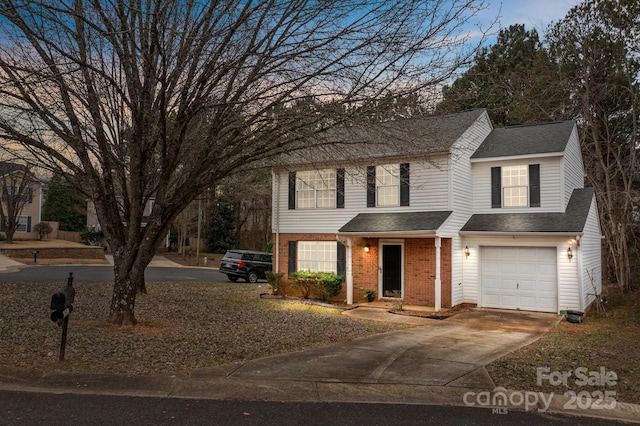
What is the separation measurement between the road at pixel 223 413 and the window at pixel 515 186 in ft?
35.9

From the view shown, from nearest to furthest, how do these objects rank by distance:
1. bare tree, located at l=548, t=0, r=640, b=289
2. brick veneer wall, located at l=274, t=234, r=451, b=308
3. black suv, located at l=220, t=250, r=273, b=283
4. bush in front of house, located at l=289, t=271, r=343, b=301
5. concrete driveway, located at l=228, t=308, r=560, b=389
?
concrete driveway, located at l=228, t=308, r=560, b=389
brick veneer wall, located at l=274, t=234, r=451, b=308
bush in front of house, located at l=289, t=271, r=343, b=301
bare tree, located at l=548, t=0, r=640, b=289
black suv, located at l=220, t=250, r=273, b=283

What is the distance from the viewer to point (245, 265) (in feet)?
80.7

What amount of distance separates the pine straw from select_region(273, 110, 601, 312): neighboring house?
2.75 m

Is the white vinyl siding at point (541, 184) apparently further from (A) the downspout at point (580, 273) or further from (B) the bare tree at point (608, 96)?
(B) the bare tree at point (608, 96)

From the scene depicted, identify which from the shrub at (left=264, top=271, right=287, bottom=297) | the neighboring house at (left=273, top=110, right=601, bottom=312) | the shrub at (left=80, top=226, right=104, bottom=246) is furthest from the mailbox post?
the shrub at (left=80, top=226, right=104, bottom=246)

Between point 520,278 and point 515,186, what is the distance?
308cm

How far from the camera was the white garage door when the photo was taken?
46.7ft

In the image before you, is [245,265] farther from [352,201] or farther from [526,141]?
[526,141]

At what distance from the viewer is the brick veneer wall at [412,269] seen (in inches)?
588

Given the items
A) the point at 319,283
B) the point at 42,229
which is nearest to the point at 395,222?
the point at 319,283

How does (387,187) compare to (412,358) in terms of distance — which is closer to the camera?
(412,358)

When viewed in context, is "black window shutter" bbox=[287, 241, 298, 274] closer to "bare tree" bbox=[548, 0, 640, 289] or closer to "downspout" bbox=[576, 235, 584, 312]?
"downspout" bbox=[576, 235, 584, 312]

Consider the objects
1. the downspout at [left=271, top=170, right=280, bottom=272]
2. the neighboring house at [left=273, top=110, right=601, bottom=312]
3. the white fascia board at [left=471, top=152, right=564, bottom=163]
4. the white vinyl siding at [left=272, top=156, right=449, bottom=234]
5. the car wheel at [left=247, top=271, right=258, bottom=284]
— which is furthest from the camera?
the car wheel at [left=247, top=271, right=258, bottom=284]

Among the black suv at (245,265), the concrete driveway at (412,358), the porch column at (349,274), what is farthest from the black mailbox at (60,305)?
the black suv at (245,265)
